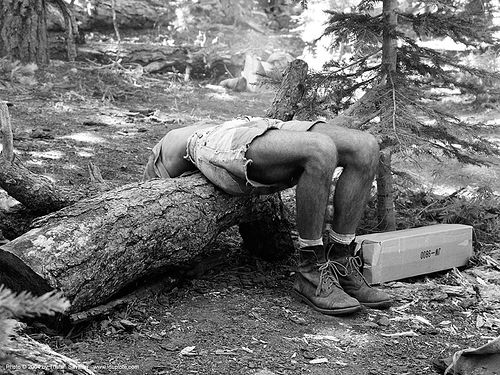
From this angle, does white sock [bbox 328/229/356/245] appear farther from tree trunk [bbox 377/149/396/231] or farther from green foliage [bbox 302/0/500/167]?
tree trunk [bbox 377/149/396/231]

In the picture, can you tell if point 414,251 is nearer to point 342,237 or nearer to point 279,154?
point 342,237

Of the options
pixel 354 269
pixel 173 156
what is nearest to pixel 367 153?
pixel 354 269

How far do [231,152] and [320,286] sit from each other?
855 millimetres

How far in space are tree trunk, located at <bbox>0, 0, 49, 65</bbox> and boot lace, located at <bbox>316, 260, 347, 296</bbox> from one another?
739 cm

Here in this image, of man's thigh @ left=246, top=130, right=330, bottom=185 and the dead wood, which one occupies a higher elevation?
man's thigh @ left=246, top=130, right=330, bottom=185

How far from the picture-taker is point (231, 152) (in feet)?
→ 10.4

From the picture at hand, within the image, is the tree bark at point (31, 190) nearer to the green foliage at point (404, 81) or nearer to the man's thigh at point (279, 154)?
the man's thigh at point (279, 154)

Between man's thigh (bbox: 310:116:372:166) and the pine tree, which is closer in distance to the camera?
man's thigh (bbox: 310:116:372:166)

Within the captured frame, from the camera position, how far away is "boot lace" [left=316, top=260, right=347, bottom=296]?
3.17 meters

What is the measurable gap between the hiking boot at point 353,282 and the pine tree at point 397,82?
85 cm

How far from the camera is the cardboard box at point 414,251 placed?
11.8 ft

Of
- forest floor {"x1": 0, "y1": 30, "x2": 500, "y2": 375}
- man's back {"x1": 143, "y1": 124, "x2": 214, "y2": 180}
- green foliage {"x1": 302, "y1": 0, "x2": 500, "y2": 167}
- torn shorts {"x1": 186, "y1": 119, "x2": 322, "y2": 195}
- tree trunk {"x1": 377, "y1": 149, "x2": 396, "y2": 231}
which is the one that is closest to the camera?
forest floor {"x1": 0, "y1": 30, "x2": 500, "y2": 375}

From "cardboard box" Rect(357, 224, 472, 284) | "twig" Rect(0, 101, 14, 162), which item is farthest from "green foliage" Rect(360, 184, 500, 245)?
"twig" Rect(0, 101, 14, 162)

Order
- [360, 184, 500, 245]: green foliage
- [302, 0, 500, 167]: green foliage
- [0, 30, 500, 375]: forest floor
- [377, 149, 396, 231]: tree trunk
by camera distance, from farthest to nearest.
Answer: [360, 184, 500, 245]: green foliage, [377, 149, 396, 231]: tree trunk, [302, 0, 500, 167]: green foliage, [0, 30, 500, 375]: forest floor
